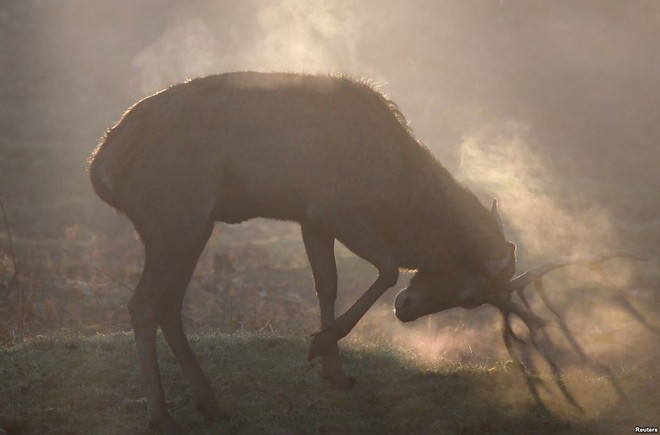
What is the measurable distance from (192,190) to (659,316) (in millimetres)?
9589

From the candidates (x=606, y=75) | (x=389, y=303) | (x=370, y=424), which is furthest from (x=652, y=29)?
(x=370, y=424)

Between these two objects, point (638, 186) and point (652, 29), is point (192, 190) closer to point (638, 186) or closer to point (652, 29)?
point (638, 186)

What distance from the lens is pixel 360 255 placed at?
821 cm

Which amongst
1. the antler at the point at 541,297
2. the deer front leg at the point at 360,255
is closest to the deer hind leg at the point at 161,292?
the deer front leg at the point at 360,255

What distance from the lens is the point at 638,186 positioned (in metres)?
23.2

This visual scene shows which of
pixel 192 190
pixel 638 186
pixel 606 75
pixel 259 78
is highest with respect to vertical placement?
pixel 606 75

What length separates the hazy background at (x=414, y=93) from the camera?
20375mm

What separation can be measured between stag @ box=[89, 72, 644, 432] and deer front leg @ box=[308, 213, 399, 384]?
11 millimetres

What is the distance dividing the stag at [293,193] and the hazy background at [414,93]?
8241 mm

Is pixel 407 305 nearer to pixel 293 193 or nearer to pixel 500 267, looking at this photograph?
pixel 500 267

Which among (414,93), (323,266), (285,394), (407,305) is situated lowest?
(285,394)

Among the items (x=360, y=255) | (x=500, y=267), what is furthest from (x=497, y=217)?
(x=360, y=255)

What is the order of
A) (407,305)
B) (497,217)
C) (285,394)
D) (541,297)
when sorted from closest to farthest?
(285,394) < (541,297) < (407,305) < (497,217)

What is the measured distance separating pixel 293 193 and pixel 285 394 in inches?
67.7
